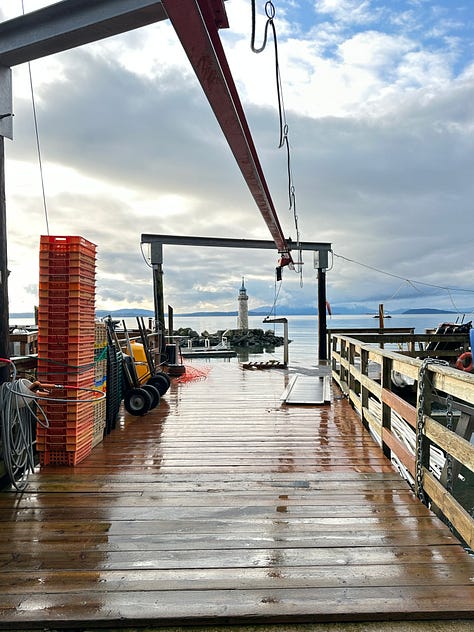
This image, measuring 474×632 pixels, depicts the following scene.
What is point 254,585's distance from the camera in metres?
1.87

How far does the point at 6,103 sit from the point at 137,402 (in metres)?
3.50

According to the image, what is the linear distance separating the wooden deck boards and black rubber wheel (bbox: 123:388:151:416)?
1.36 metres

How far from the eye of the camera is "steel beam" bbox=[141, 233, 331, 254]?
1073 cm

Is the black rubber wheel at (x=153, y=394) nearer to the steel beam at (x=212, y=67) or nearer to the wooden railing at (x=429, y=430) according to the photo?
the wooden railing at (x=429, y=430)

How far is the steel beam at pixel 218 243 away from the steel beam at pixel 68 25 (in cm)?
747

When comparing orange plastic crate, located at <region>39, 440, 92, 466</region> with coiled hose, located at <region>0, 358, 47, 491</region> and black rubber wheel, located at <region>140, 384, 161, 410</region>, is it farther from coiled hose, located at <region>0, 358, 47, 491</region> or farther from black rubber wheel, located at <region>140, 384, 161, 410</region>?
black rubber wheel, located at <region>140, 384, 161, 410</region>

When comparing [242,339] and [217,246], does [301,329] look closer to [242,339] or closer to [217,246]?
[242,339]

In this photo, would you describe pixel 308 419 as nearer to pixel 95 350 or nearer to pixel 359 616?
pixel 95 350

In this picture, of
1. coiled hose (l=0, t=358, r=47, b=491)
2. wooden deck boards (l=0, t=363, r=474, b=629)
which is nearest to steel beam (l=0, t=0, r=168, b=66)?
coiled hose (l=0, t=358, r=47, b=491)

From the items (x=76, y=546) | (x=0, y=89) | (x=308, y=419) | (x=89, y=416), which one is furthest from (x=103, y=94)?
(x=76, y=546)

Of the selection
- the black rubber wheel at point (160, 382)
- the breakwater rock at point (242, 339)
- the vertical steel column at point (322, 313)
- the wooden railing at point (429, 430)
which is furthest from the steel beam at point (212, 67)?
the breakwater rock at point (242, 339)

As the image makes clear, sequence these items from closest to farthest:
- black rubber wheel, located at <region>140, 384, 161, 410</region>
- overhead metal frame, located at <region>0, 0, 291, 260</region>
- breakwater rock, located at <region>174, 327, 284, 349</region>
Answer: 1. overhead metal frame, located at <region>0, 0, 291, 260</region>
2. black rubber wheel, located at <region>140, 384, 161, 410</region>
3. breakwater rock, located at <region>174, 327, 284, 349</region>

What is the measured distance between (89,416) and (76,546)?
1838 millimetres

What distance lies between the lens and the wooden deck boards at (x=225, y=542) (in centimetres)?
173
